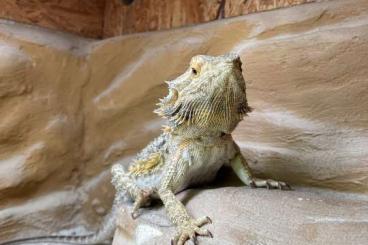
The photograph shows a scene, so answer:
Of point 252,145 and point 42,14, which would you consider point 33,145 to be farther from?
point 252,145

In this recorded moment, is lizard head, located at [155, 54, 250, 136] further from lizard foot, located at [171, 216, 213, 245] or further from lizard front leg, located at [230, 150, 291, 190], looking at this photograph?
lizard foot, located at [171, 216, 213, 245]

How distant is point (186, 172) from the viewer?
2316 millimetres

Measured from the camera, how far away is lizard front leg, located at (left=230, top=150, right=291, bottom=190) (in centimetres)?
239

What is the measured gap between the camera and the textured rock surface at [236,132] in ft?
6.81

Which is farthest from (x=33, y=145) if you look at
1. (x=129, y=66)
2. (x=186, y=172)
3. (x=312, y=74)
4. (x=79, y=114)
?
(x=312, y=74)

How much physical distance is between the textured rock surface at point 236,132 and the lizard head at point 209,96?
344 millimetres

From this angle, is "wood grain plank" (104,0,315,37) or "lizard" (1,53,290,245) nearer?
"lizard" (1,53,290,245)

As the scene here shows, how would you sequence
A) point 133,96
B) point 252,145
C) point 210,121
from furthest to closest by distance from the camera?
1. point 133,96
2. point 252,145
3. point 210,121

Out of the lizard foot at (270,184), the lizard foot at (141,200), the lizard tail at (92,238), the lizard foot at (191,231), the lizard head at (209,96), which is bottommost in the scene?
the lizard tail at (92,238)

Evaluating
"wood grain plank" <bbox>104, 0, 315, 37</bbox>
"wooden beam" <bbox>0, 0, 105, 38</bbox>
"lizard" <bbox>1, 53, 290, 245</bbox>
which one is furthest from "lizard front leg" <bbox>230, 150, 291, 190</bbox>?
"wooden beam" <bbox>0, 0, 105, 38</bbox>

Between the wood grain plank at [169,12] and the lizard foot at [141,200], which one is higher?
the wood grain plank at [169,12]

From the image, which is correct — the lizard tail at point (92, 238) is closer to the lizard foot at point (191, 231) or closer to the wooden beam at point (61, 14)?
the lizard foot at point (191, 231)

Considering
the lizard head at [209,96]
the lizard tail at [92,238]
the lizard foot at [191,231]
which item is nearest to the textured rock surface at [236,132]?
the lizard foot at [191,231]

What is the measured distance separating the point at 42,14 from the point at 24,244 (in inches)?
67.2
